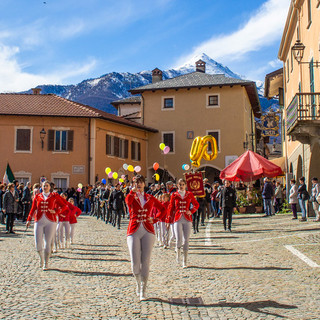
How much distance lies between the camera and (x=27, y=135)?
35500mm

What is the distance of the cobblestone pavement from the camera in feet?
20.5

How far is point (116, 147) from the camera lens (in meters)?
38.0

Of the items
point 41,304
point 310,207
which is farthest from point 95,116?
point 41,304

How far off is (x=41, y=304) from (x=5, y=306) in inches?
18.4

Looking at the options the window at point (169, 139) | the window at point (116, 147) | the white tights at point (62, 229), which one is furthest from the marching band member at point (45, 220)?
the window at point (169, 139)

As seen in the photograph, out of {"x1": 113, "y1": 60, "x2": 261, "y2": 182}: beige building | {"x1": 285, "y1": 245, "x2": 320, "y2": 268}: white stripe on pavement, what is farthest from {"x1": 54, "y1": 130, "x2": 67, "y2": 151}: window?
{"x1": 285, "y1": 245, "x2": 320, "y2": 268}: white stripe on pavement

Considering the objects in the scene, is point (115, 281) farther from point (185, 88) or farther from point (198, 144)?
point (185, 88)

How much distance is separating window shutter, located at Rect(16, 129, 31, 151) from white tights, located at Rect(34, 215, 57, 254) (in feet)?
86.5

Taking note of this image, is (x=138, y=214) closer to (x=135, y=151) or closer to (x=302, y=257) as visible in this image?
(x=302, y=257)

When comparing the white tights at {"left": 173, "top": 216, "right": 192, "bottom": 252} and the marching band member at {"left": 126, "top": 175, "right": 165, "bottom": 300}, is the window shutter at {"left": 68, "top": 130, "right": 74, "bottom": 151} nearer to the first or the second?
the white tights at {"left": 173, "top": 216, "right": 192, "bottom": 252}

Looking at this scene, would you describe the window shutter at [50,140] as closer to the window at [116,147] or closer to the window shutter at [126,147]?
the window at [116,147]

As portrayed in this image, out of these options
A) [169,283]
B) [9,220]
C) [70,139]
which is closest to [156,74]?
[70,139]

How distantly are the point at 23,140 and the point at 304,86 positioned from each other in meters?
21.3

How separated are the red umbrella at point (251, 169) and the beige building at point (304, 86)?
1507 mm
